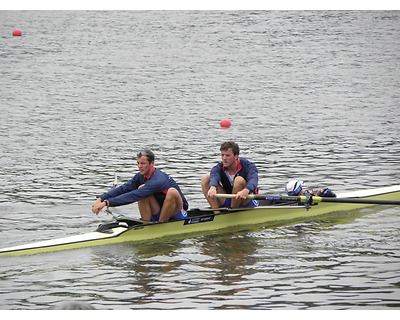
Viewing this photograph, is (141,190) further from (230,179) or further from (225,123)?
(225,123)

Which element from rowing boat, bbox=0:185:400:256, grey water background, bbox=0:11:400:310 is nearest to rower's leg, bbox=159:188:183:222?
rowing boat, bbox=0:185:400:256

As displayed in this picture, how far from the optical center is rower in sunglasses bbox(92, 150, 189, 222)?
10.8 metres

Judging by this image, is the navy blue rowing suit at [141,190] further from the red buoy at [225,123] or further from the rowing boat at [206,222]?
the red buoy at [225,123]

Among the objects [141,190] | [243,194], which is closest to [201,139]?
[243,194]

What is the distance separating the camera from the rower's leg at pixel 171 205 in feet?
36.1

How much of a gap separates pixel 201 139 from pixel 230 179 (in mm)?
7459

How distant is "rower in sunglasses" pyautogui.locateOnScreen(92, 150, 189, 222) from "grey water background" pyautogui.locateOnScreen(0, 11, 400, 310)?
453 millimetres

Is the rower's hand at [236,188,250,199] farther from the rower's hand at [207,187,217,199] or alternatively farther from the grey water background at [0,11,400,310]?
the grey water background at [0,11,400,310]

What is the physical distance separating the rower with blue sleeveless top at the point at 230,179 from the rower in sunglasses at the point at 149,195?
0.58 metres

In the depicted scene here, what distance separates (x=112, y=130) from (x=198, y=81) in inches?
311

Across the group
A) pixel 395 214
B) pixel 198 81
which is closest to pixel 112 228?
pixel 395 214

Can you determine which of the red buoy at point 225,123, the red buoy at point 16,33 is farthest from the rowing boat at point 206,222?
the red buoy at point 16,33

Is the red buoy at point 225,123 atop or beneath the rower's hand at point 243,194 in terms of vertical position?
atop

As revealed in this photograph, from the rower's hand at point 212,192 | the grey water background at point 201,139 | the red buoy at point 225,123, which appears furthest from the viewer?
the red buoy at point 225,123
